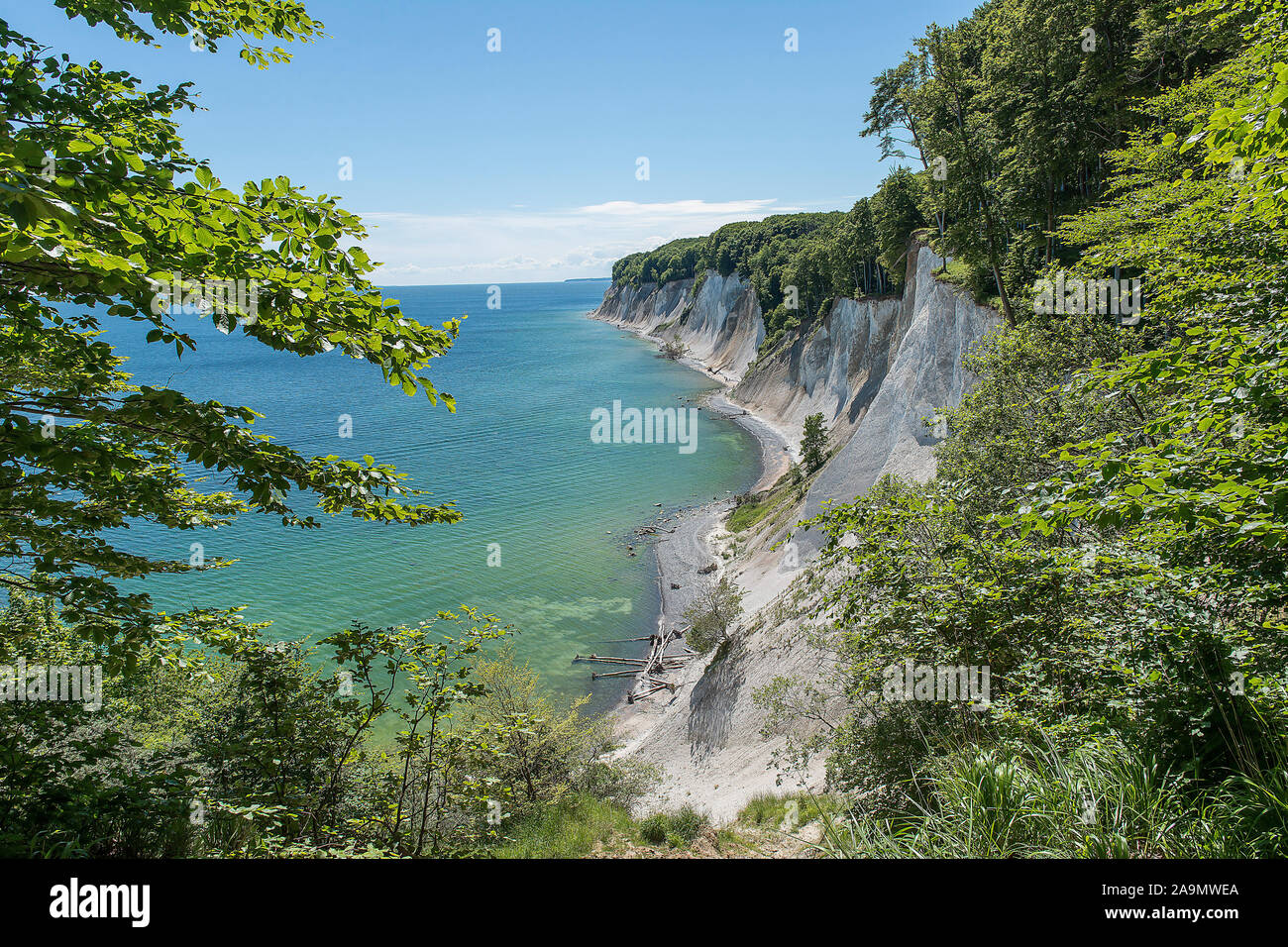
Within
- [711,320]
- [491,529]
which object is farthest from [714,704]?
[711,320]

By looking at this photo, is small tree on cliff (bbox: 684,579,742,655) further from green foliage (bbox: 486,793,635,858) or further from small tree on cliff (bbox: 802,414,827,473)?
small tree on cliff (bbox: 802,414,827,473)

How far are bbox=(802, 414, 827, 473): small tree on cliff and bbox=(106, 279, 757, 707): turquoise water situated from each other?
7352 mm

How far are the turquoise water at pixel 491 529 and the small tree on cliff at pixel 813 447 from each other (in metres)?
7.35

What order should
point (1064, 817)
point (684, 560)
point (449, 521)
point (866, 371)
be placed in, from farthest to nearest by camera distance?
point (866, 371)
point (684, 560)
point (449, 521)
point (1064, 817)

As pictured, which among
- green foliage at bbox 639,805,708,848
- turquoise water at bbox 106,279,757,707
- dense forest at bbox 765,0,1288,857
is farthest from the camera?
turquoise water at bbox 106,279,757,707

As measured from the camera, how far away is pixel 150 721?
1709 centimetres

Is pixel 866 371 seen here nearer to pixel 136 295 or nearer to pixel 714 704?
pixel 714 704

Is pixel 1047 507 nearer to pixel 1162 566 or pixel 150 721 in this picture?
pixel 1162 566

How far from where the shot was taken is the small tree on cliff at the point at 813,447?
41688mm

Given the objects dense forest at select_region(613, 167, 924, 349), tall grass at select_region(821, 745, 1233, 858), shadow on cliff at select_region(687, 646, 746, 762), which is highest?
dense forest at select_region(613, 167, 924, 349)

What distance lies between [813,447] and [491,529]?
2310 cm

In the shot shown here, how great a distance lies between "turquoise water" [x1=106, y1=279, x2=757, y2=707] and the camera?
1259 inches

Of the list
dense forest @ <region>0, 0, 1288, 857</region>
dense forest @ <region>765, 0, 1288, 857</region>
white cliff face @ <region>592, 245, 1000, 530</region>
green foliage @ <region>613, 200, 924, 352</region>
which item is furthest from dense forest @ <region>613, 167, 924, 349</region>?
dense forest @ <region>0, 0, 1288, 857</region>

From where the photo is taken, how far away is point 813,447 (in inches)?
1660
